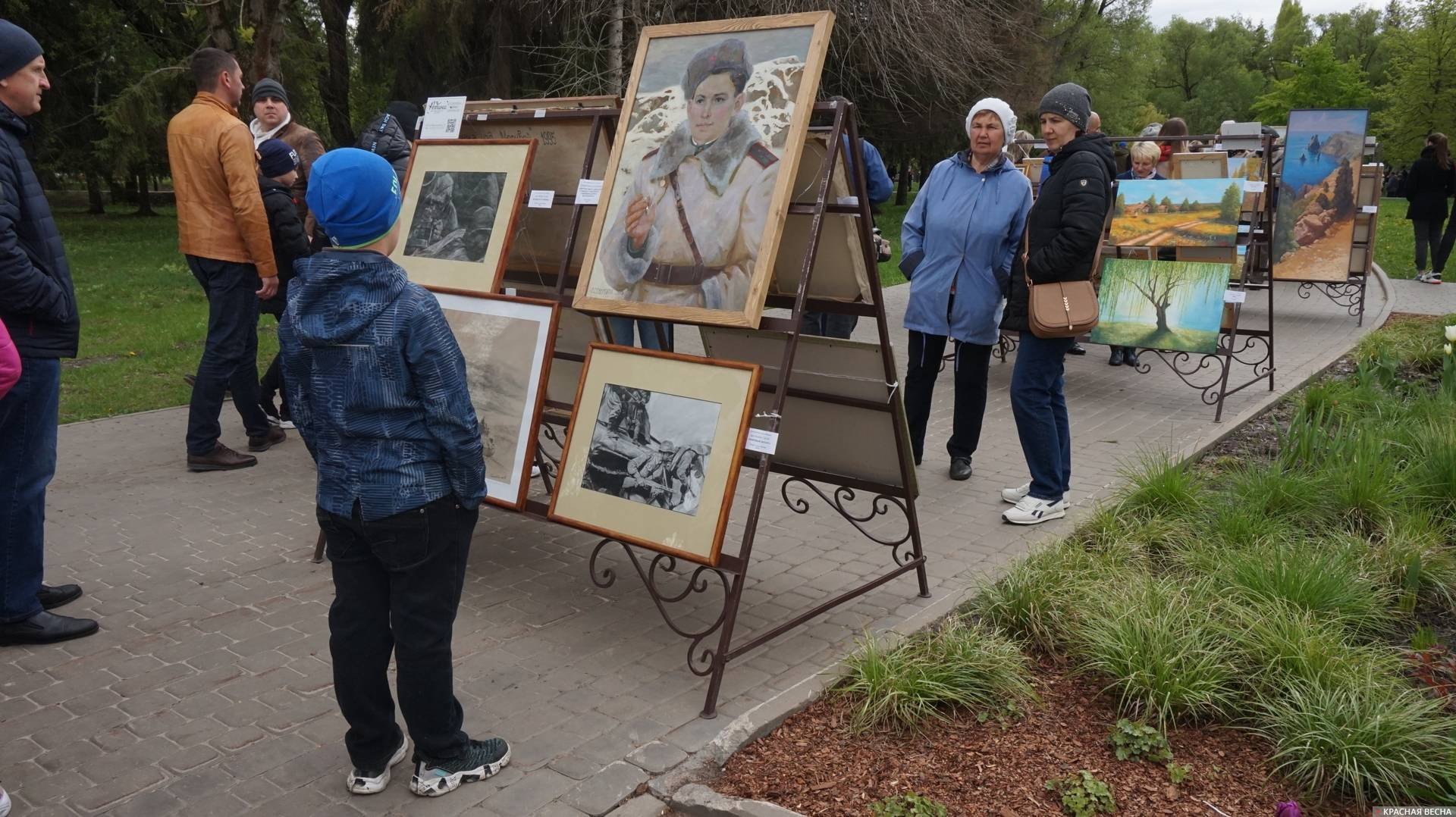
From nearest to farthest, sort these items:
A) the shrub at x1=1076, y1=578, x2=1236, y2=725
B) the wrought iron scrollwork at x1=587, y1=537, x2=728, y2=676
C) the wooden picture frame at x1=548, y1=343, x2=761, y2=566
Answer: the shrub at x1=1076, y1=578, x2=1236, y2=725, the wooden picture frame at x1=548, y1=343, x2=761, y2=566, the wrought iron scrollwork at x1=587, y1=537, x2=728, y2=676

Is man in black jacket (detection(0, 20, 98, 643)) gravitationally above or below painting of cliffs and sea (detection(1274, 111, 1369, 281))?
below

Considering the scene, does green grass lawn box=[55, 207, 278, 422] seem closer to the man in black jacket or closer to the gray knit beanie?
the man in black jacket

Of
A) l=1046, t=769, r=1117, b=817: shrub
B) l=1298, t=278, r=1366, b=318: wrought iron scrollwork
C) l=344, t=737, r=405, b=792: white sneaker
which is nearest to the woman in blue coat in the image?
l=1046, t=769, r=1117, b=817: shrub

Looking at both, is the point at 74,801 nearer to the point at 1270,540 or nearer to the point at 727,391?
the point at 727,391

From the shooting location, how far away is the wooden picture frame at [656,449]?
3.71 metres

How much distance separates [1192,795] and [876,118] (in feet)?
77.8

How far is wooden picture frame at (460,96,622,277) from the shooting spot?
16.2 feet

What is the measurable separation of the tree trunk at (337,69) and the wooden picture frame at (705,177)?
1807cm

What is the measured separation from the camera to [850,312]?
4391 millimetres

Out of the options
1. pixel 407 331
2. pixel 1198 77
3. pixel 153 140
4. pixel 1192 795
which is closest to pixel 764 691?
pixel 1192 795

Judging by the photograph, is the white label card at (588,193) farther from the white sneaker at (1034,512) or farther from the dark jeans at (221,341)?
the dark jeans at (221,341)

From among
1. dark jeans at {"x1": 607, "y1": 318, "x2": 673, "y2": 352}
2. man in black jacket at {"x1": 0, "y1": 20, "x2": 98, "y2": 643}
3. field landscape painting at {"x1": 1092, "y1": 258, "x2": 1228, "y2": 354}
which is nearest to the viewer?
man in black jacket at {"x1": 0, "y1": 20, "x2": 98, "y2": 643}

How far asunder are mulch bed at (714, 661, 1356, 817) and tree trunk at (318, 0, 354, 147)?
19.6m

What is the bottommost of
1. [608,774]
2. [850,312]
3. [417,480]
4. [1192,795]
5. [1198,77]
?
[608,774]
